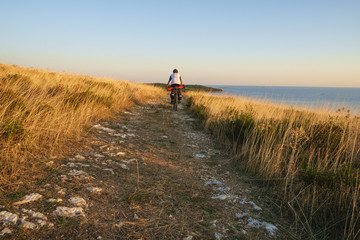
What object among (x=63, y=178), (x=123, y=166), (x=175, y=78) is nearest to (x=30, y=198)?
(x=63, y=178)

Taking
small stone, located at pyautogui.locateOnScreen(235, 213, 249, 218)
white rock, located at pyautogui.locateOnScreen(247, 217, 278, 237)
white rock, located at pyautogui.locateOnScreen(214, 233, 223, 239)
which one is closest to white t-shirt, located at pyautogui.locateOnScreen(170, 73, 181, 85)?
small stone, located at pyautogui.locateOnScreen(235, 213, 249, 218)

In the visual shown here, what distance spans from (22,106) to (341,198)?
210 inches

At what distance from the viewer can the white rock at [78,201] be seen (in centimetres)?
232

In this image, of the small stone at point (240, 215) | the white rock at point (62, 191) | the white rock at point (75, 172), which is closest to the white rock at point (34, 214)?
the white rock at point (62, 191)

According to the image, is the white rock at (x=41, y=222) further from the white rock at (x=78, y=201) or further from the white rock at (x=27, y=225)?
the white rock at (x=78, y=201)

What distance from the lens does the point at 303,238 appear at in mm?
2373

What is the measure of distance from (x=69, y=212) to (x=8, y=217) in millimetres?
487

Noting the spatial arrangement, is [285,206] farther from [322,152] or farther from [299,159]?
[322,152]

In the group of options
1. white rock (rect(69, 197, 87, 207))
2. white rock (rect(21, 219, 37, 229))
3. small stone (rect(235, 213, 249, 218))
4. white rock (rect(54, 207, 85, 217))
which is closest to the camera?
white rock (rect(21, 219, 37, 229))

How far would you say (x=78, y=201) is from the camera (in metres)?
2.36

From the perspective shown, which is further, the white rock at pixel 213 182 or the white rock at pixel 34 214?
the white rock at pixel 213 182

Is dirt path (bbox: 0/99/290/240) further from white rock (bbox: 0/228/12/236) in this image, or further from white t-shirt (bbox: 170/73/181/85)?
white t-shirt (bbox: 170/73/181/85)

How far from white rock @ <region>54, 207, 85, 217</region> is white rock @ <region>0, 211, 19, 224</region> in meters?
0.32

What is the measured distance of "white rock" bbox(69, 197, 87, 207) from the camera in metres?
2.32
